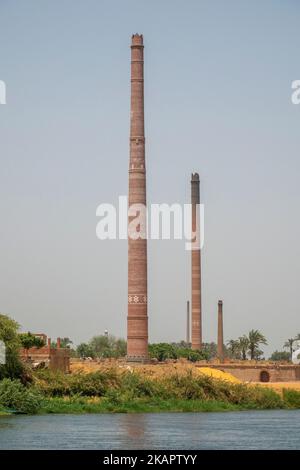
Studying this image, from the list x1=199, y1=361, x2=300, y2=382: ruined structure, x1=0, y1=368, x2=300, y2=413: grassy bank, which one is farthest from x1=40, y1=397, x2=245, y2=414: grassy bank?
x1=199, y1=361, x2=300, y2=382: ruined structure

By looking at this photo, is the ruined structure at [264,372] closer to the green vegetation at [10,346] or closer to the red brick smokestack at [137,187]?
the red brick smokestack at [137,187]

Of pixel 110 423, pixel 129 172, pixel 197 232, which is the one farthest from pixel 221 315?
pixel 110 423

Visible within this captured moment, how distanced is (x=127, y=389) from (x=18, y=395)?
32.0 ft

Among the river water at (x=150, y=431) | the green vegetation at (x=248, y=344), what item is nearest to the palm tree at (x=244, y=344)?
the green vegetation at (x=248, y=344)

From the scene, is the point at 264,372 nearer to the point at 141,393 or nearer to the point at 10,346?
the point at 141,393

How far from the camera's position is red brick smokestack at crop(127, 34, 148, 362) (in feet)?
282

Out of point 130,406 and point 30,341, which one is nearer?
point 130,406

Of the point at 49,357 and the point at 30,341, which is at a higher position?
the point at 30,341

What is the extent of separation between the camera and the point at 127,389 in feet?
232

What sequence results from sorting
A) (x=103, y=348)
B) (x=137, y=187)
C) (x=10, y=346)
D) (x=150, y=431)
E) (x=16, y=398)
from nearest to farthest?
(x=150, y=431) < (x=16, y=398) < (x=10, y=346) < (x=137, y=187) < (x=103, y=348)

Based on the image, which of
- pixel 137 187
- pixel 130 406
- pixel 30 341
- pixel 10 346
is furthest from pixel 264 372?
pixel 10 346

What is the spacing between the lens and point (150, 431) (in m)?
53.4

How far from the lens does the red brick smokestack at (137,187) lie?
282 ft

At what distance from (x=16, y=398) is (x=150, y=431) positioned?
10949 millimetres
